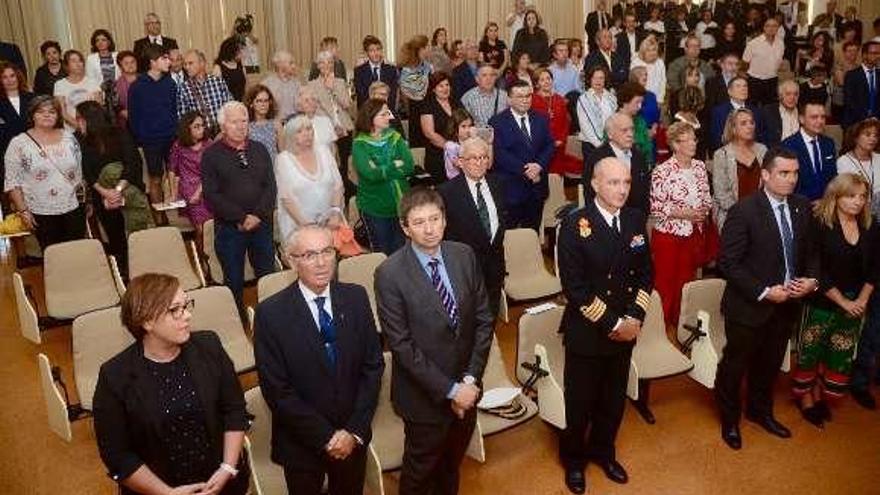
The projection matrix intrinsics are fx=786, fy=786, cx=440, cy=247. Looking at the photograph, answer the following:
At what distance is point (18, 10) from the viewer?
10477mm

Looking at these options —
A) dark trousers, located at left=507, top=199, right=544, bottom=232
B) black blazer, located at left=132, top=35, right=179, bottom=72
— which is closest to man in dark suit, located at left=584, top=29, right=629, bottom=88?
dark trousers, located at left=507, top=199, right=544, bottom=232

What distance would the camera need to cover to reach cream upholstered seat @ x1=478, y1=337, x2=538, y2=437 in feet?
12.5

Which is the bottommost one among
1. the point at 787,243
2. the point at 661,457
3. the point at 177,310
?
the point at 661,457

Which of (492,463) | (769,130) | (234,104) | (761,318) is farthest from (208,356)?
(769,130)

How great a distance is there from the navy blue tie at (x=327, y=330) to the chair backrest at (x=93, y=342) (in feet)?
5.25

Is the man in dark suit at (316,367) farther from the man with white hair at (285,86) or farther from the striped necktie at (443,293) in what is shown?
the man with white hair at (285,86)

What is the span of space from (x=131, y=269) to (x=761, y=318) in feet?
12.9

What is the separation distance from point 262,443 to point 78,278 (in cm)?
247

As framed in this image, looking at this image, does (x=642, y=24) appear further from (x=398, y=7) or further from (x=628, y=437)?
(x=628, y=437)

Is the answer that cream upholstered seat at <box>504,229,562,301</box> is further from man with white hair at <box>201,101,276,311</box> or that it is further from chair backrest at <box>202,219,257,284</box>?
chair backrest at <box>202,219,257,284</box>

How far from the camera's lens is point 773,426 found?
14.3 feet

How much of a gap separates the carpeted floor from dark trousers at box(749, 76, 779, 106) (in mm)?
5904

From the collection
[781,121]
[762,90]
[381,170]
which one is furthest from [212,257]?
[762,90]

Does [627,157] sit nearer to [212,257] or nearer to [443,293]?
[443,293]
